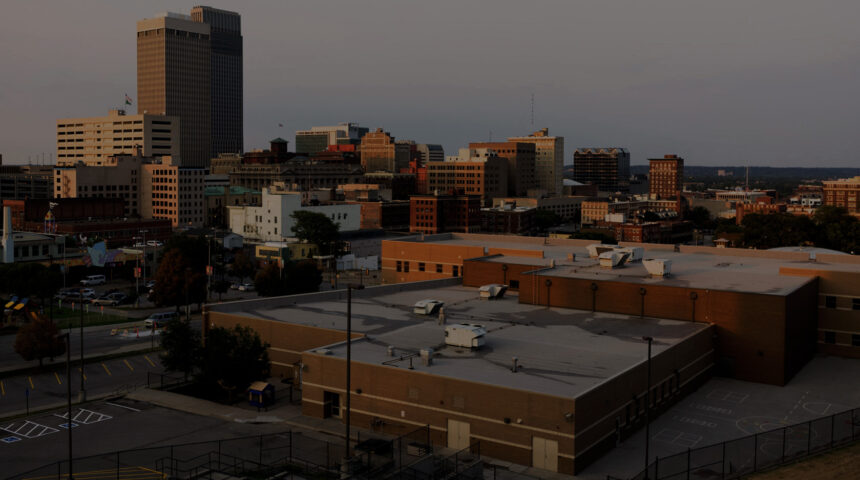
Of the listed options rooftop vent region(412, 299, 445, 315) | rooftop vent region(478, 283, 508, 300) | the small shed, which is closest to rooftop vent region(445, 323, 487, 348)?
rooftop vent region(412, 299, 445, 315)

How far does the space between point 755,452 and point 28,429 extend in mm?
38054

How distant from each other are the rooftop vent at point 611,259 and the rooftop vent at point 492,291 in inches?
345

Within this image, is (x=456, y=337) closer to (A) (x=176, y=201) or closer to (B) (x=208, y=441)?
(B) (x=208, y=441)

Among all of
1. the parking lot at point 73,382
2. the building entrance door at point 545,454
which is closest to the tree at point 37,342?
the parking lot at point 73,382

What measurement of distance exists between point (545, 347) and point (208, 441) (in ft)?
67.2

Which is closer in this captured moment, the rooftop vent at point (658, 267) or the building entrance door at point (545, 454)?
the building entrance door at point (545, 454)

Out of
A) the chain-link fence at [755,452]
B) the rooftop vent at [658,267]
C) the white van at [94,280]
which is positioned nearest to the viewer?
the chain-link fence at [755,452]

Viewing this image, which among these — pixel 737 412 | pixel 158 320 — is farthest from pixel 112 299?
pixel 737 412

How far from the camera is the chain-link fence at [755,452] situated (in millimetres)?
37031

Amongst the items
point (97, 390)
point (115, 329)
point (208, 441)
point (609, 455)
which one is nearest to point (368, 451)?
point (208, 441)

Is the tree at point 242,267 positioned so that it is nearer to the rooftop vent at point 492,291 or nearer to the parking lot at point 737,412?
the rooftop vent at point 492,291

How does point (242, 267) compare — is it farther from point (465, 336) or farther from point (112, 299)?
point (465, 336)

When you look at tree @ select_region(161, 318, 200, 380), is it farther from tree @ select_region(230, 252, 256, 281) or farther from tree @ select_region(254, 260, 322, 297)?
tree @ select_region(230, 252, 256, 281)

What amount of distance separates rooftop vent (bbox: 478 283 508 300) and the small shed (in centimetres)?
2403
